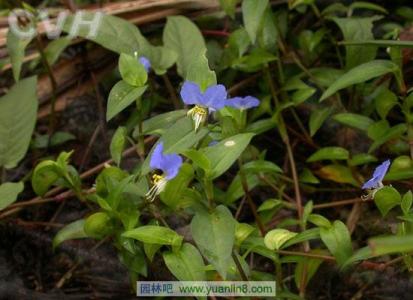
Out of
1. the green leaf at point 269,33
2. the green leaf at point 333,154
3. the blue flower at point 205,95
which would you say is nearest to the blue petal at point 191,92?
the blue flower at point 205,95

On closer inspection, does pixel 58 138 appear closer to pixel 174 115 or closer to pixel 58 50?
pixel 58 50

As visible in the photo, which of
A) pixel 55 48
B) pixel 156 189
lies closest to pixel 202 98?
pixel 156 189

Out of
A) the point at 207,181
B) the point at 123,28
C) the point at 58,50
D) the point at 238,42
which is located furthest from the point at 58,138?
the point at 207,181

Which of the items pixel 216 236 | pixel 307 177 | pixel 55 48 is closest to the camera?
pixel 216 236

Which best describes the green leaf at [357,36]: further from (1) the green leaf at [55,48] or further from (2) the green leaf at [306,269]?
(1) the green leaf at [55,48]

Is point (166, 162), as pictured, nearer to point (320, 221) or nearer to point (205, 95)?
point (205, 95)

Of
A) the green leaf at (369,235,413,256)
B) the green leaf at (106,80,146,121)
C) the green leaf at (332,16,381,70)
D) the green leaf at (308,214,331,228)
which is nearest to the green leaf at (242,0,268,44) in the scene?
the green leaf at (332,16,381,70)

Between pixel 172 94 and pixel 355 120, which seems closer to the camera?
pixel 355 120

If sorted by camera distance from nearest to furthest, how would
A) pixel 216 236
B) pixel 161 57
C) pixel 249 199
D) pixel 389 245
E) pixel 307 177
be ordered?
1. pixel 389 245
2. pixel 216 236
3. pixel 249 199
4. pixel 307 177
5. pixel 161 57
